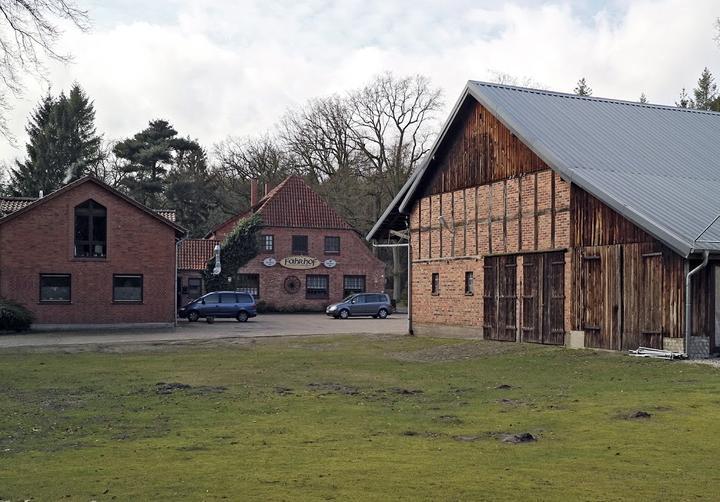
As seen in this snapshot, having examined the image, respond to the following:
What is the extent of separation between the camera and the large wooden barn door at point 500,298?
28.2 metres

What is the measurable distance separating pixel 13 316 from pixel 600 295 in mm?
25854

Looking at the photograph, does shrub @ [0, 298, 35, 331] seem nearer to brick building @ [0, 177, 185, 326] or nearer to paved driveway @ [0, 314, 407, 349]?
paved driveway @ [0, 314, 407, 349]

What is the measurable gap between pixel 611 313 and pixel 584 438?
1304 centimetres

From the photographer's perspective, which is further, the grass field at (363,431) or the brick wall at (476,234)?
the brick wall at (476,234)

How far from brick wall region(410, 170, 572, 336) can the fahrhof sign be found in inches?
1121

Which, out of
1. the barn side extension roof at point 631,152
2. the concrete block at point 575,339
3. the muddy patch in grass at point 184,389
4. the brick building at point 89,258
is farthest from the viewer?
the brick building at point 89,258

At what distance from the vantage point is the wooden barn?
21.7 metres

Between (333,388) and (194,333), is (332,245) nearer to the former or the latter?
(194,333)

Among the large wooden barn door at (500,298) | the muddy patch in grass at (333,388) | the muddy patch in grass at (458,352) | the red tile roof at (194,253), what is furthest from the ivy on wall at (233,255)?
the muddy patch in grass at (333,388)

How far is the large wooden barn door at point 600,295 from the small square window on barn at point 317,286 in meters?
39.2

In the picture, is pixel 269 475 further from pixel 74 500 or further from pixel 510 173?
pixel 510 173

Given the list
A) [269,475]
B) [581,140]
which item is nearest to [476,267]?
[581,140]

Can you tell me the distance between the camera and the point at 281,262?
205 ft

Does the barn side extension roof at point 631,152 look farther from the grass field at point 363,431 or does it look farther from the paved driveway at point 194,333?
the paved driveway at point 194,333
